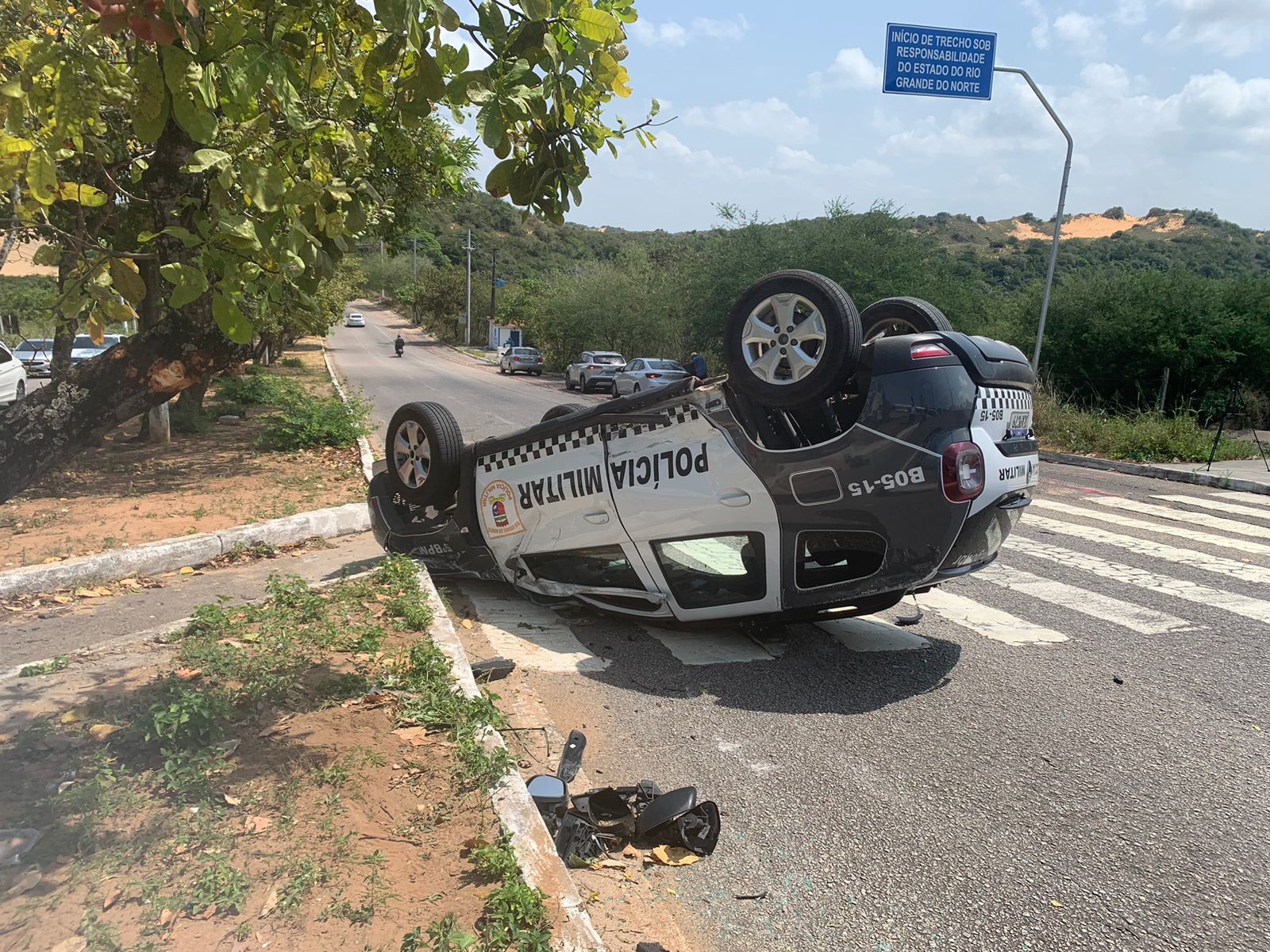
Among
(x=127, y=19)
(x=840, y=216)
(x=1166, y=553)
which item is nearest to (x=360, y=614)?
(x=127, y=19)

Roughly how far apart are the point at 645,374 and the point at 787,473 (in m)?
23.7

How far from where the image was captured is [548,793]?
11.3 feet

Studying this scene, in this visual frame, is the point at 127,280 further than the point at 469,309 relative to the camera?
No

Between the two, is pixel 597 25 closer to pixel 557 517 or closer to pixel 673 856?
pixel 673 856

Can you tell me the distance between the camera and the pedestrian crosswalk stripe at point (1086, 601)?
6188 mm

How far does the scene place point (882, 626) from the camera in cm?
609

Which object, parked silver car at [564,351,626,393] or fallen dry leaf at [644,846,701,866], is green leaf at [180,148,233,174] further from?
parked silver car at [564,351,626,393]

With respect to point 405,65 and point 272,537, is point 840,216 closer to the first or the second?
point 272,537

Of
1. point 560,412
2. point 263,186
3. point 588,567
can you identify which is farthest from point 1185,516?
point 263,186

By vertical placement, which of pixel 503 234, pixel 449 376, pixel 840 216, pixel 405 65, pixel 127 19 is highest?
pixel 503 234

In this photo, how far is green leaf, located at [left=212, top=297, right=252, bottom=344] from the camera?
2877 millimetres

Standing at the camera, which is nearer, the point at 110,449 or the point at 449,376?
the point at 110,449

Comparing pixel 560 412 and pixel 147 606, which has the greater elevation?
pixel 560 412

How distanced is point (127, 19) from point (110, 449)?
12036 millimetres
